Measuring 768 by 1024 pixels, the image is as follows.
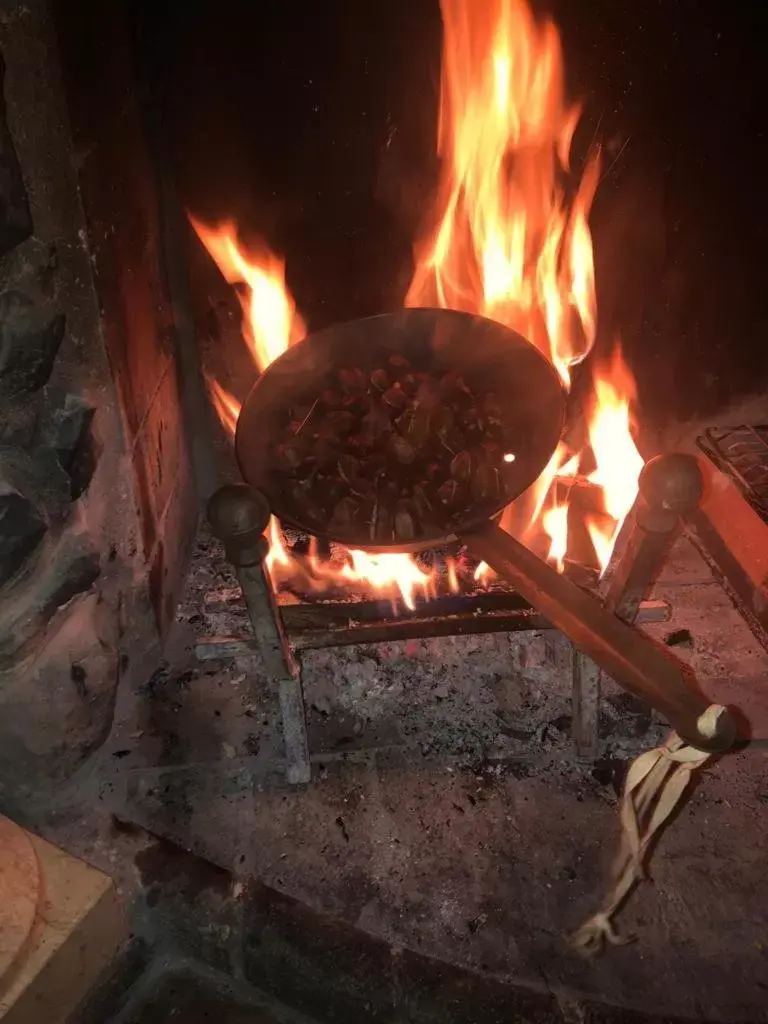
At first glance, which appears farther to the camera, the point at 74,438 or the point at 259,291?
the point at 259,291

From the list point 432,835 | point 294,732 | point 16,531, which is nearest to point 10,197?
point 16,531

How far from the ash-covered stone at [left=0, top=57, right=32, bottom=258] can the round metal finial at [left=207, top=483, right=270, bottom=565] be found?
560 millimetres

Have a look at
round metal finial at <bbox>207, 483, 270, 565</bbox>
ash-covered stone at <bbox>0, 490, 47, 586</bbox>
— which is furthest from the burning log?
ash-covered stone at <bbox>0, 490, 47, 586</bbox>

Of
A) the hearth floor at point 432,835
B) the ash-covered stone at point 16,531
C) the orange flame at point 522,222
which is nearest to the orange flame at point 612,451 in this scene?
the orange flame at point 522,222

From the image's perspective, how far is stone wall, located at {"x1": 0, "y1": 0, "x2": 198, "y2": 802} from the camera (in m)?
1.51

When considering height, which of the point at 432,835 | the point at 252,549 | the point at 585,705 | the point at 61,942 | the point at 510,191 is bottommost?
the point at 432,835

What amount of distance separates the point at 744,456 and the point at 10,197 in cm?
185

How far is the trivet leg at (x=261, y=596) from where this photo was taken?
4.98 feet

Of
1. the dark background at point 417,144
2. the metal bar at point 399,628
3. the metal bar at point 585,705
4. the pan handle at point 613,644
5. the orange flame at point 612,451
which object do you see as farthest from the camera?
the orange flame at point 612,451

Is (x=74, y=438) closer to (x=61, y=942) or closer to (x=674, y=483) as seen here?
(x=61, y=942)

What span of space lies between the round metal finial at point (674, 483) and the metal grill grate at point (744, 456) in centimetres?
50

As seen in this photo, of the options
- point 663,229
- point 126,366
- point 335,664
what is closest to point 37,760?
point 335,664

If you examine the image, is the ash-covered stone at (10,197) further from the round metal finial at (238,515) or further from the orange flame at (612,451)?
the orange flame at (612,451)

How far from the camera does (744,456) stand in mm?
2260
